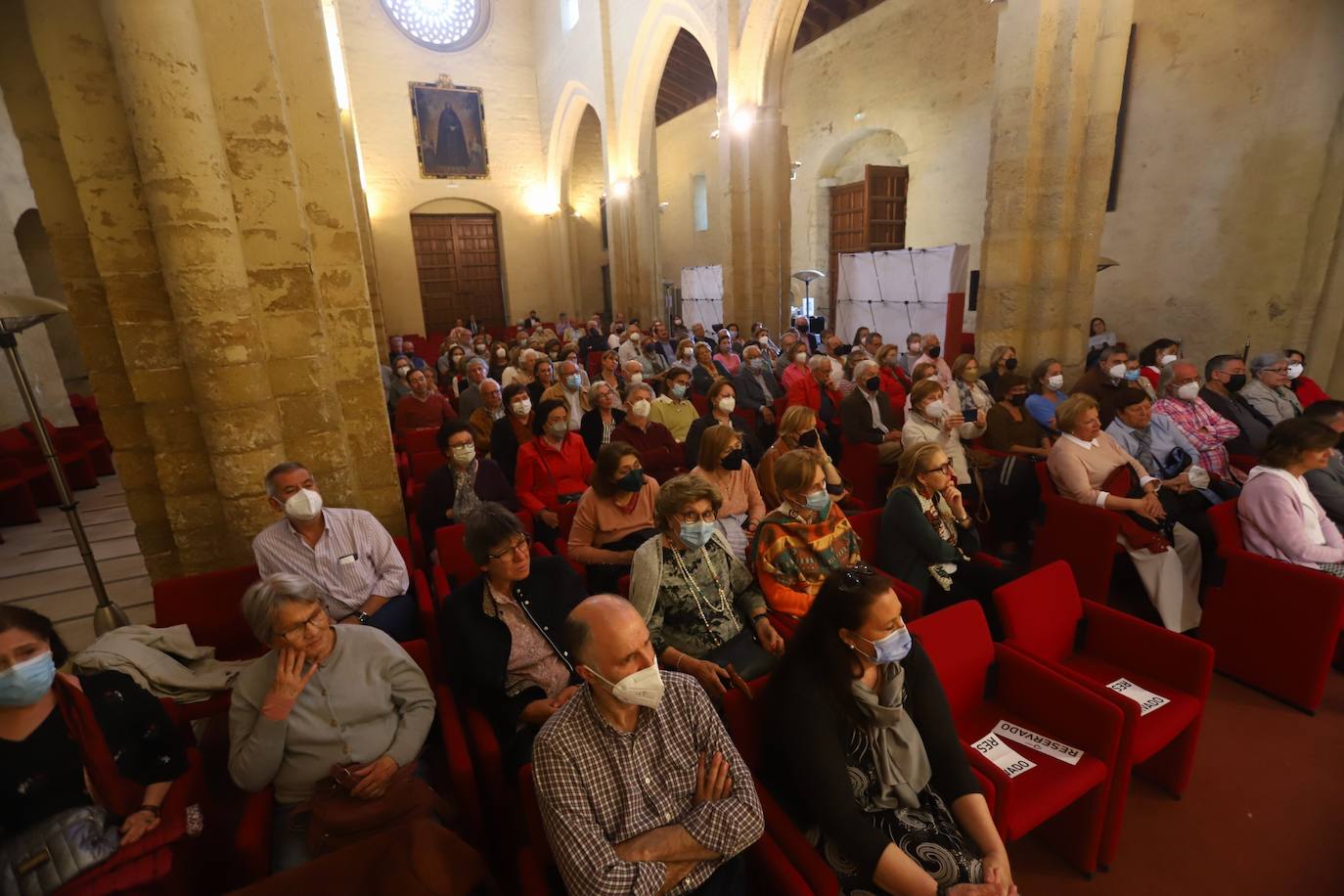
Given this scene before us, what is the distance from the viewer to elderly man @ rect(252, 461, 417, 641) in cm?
287

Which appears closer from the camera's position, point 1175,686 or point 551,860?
point 551,860

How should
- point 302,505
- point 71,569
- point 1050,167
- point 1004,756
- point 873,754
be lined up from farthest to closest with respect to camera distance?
point 1050,167 < point 71,569 < point 302,505 < point 1004,756 < point 873,754

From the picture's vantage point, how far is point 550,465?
432 centimetres

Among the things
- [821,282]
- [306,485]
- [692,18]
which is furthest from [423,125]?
[306,485]

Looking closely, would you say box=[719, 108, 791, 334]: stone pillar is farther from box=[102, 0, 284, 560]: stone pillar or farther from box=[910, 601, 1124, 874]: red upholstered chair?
box=[910, 601, 1124, 874]: red upholstered chair

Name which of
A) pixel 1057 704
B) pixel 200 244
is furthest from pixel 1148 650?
pixel 200 244

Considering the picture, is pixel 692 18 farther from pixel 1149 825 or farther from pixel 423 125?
pixel 1149 825

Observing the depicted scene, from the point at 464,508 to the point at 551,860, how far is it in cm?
243

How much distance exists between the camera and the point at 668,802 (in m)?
1.74

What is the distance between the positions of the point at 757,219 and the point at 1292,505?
8927mm

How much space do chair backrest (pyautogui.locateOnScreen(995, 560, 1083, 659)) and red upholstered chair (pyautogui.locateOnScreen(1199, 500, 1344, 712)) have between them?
3.57 feet

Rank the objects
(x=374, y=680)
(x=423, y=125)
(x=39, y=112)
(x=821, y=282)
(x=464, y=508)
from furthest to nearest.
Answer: (x=423, y=125) < (x=821, y=282) < (x=464, y=508) < (x=39, y=112) < (x=374, y=680)

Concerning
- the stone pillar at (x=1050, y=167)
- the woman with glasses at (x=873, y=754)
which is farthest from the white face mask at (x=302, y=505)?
the stone pillar at (x=1050, y=167)

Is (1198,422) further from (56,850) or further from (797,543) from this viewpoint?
(56,850)
